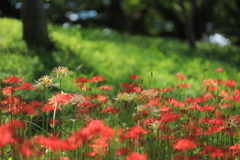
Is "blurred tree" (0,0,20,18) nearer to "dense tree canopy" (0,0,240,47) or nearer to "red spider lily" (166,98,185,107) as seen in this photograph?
"dense tree canopy" (0,0,240,47)

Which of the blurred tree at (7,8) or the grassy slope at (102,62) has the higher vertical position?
the blurred tree at (7,8)

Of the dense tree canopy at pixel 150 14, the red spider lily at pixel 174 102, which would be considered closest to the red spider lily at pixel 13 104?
the red spider lily at pixel 174 102

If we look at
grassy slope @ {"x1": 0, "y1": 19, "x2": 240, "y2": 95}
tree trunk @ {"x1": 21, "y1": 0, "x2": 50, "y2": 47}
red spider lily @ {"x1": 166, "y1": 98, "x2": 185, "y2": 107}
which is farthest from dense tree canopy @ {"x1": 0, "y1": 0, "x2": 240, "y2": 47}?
red spider lily @ {"x1": 166, "y1": 98, "x2": 185, "y2": 107}

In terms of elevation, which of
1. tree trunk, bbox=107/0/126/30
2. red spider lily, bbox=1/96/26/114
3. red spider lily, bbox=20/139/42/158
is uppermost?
tree trunk, bbox=107/0/126/30

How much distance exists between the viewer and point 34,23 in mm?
6457

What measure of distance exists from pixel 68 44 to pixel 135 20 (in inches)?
491

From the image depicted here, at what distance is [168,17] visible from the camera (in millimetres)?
17594

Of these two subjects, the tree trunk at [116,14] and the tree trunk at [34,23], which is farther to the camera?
the tree trunk at [116,14]

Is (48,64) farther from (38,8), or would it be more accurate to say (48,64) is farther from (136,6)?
(136,6)

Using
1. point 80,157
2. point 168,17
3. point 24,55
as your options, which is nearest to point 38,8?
point 24,55

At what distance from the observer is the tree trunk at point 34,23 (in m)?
6.35

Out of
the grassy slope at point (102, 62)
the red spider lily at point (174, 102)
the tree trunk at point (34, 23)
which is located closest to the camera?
the red spider lily at point (174, 102)

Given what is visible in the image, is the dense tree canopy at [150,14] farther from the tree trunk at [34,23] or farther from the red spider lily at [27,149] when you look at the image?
the red spider lily at [27,149]

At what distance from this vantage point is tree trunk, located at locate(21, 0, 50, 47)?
20.8 feet
